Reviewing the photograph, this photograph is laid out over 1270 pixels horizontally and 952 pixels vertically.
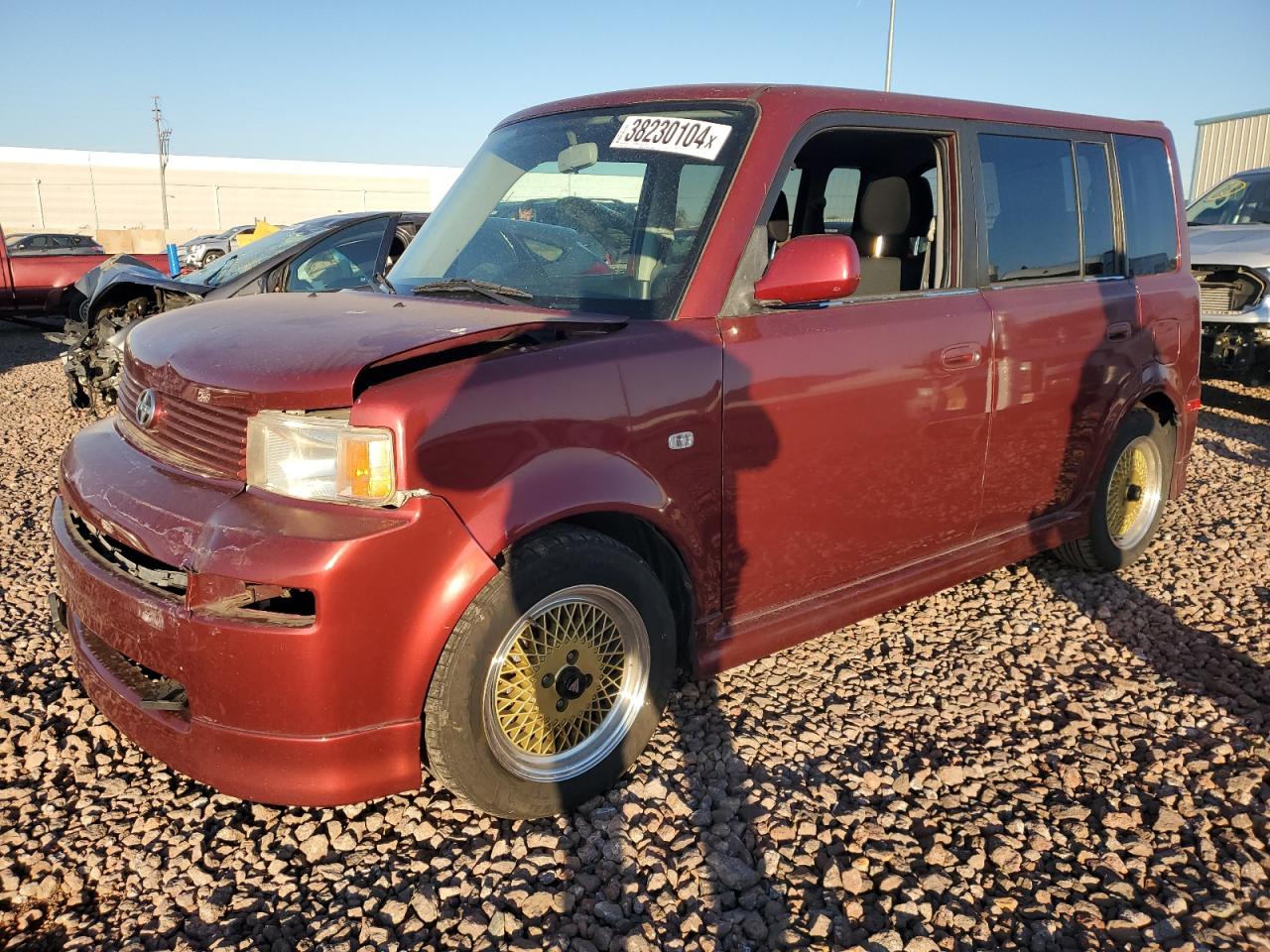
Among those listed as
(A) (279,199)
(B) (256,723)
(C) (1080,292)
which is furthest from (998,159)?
(A) (279,199)

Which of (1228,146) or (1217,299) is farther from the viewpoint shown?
(1228,146)

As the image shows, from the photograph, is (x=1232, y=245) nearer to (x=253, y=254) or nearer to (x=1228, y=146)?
(x=253, y=254)

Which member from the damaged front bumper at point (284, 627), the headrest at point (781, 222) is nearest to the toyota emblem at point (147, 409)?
the damaged front bumper at point (284, 627)

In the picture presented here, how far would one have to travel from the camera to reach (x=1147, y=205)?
4.33 meters

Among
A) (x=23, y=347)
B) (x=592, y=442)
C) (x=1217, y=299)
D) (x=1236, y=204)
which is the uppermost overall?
(x=1236, y=204)

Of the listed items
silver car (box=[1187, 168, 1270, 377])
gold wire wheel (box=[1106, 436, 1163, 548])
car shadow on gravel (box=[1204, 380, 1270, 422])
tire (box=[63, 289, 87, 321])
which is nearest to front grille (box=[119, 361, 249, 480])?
gold wire wheel (box=[1106, 436, 1163, 548])

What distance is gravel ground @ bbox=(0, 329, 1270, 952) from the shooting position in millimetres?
2217

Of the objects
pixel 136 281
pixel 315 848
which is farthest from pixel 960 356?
pixel 136 281

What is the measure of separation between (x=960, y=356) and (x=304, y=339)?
2255 mm

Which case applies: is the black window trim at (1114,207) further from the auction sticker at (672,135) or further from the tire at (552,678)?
the tire at (552,678)

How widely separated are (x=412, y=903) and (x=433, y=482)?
1.04 metres

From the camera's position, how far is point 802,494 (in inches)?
118

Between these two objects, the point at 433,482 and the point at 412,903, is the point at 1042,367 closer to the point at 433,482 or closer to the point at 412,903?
the point at 433,482

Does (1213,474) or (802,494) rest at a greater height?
(802,494)
